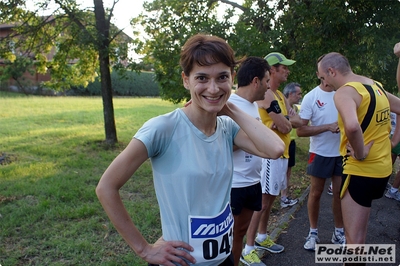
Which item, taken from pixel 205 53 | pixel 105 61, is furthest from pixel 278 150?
pixel 105 61

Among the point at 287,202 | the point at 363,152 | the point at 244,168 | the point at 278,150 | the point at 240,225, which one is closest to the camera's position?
the point at 278,150

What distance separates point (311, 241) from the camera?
415cm

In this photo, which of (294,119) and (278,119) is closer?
(278,119)

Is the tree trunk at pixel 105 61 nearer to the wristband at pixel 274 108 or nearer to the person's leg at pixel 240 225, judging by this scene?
the wristband at pixel 274 108

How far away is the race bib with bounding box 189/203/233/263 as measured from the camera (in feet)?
5.84

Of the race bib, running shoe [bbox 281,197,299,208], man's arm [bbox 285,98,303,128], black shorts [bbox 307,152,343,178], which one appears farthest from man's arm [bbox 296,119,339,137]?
the race bib

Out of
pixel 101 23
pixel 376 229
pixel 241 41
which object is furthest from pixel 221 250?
pixel 101 23

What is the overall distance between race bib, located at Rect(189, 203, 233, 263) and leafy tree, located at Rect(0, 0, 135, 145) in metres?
8.21

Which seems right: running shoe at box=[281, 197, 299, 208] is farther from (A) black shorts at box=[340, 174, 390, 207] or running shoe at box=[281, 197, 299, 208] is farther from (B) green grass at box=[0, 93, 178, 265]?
(A) black shorts at box=[340, 174, 390, 207]

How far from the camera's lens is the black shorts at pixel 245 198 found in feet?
10.0

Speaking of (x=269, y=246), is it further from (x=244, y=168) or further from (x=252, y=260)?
(x=244, y=168)

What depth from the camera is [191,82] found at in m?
1.86

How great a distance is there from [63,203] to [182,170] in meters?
4.37

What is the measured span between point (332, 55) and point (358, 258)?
1.87m
